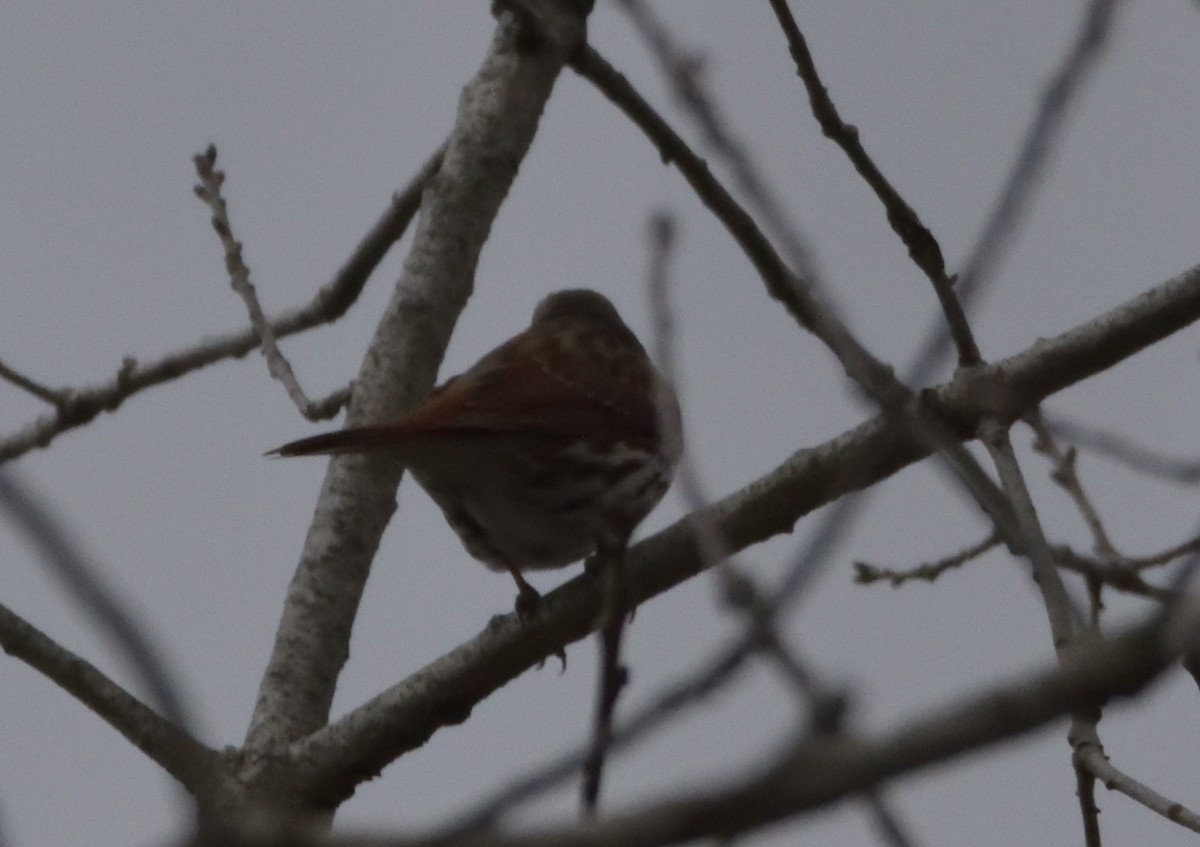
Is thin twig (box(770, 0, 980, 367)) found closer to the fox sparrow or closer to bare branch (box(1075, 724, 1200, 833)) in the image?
bare branch (box(1075, 724, 1200, 833))

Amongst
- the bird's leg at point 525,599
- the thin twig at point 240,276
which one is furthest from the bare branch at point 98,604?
the thin twig at point 240,276

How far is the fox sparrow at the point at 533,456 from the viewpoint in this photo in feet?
18.0

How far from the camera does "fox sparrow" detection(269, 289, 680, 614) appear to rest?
5488 mm

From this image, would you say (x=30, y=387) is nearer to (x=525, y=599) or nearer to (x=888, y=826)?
(x=525, y=599)

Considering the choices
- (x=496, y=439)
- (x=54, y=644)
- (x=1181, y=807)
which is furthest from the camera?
(x=496, y=439)

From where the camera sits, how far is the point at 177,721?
172 cm

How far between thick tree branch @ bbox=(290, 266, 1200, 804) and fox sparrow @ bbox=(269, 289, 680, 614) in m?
0.76

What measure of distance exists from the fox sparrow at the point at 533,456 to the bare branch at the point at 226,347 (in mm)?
628

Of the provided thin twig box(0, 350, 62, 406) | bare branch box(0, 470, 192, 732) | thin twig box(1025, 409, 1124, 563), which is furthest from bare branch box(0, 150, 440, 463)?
bare branch box(0, 470, 192, 732)

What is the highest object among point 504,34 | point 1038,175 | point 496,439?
point 504,34

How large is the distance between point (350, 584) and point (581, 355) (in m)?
2.00

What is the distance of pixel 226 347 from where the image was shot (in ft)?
21.7

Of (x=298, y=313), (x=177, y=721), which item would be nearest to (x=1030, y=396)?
(x=177, y=721)

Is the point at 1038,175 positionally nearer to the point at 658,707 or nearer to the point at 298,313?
the point at 658,707
